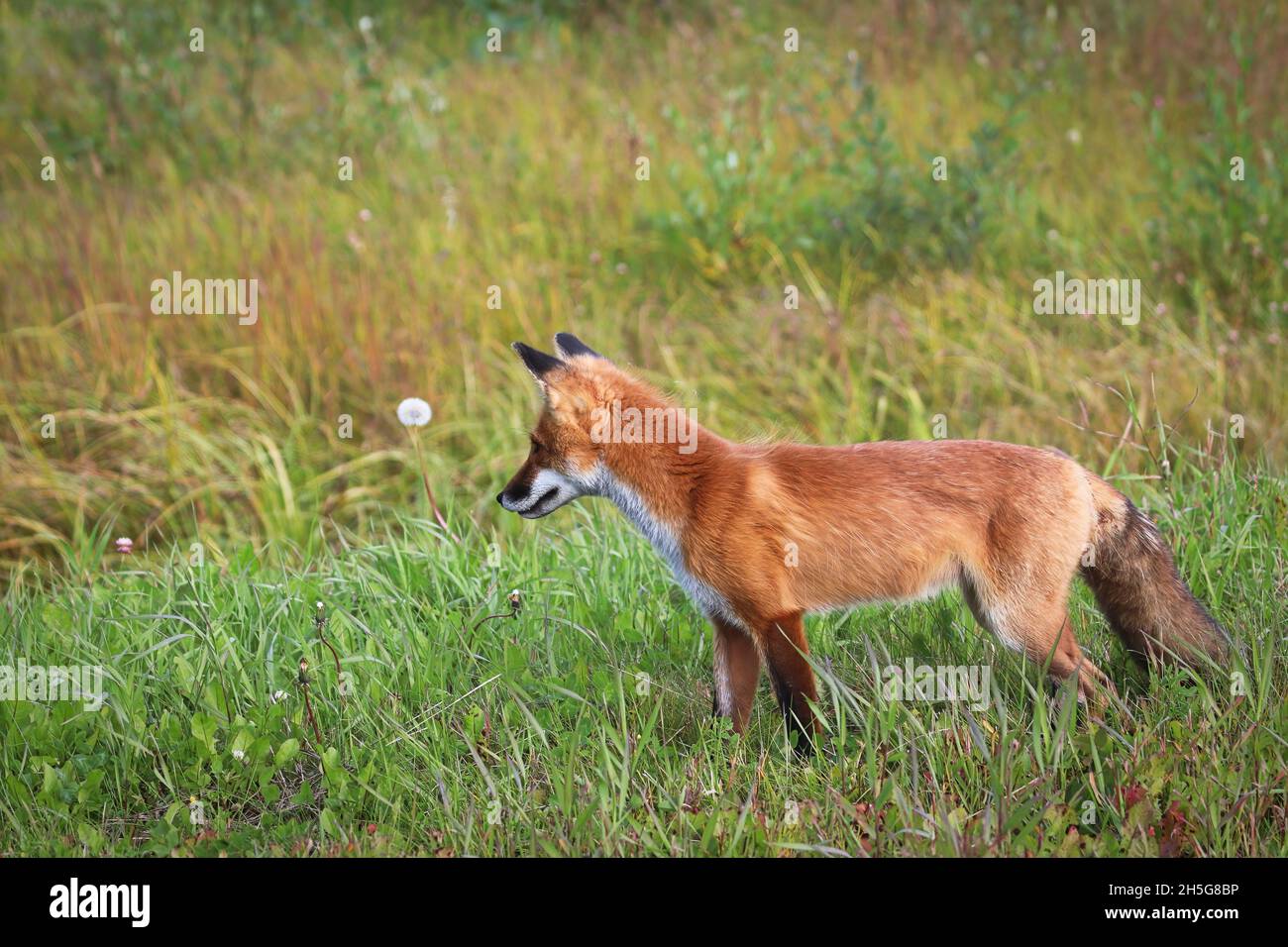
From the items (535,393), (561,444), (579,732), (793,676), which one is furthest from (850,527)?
(535,393)

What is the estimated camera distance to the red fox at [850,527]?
13.5 feet

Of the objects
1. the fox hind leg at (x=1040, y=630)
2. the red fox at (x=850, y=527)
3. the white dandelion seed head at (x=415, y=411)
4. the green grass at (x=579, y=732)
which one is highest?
the white dandelion seed head at (x=415, y=411)

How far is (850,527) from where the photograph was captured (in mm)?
4191

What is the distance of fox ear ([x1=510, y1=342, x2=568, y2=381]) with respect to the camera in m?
4.11

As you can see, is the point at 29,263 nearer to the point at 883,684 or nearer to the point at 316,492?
the point at 316,492

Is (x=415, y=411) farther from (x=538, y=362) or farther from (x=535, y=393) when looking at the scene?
(x=538, y=362)

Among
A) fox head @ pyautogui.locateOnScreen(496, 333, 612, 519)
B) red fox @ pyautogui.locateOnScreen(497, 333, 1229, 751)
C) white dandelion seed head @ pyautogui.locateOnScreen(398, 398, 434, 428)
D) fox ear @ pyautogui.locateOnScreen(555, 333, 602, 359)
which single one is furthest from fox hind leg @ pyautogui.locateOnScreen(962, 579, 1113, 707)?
white dandelion seed head @ pyautogui.locateOnScreen(398, 398, 434, 428)

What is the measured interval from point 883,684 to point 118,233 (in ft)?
22.7

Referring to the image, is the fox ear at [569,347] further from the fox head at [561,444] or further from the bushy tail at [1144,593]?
the bushy tail at [1144,593]

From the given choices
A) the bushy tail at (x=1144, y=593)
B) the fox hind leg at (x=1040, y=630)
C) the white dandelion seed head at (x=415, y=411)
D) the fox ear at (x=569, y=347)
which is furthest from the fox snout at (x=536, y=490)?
the bushy tail at (x=1144, y=593)

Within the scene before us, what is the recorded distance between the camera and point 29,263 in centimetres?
880

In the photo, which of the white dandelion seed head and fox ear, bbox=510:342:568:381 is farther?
the white dandelion seed head

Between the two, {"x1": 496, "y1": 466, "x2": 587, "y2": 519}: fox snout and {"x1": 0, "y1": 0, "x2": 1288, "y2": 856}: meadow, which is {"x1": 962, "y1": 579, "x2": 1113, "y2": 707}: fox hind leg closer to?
{"x1": 0, "y1": 0, "x2": 1288, "y2": 856}: meadow
